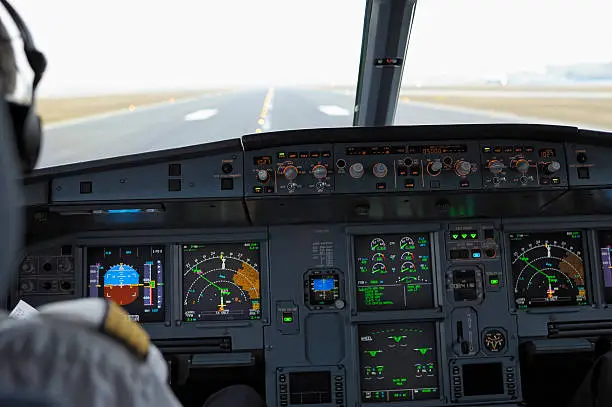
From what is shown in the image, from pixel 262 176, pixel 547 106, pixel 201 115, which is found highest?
pixel 201 115

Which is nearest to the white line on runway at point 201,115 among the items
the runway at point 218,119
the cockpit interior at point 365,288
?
the runway at point 218,119

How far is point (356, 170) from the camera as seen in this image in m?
3.38

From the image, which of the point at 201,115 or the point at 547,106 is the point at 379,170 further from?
the point at 201,115

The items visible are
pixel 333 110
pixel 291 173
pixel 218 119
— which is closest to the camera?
pixel 291 173

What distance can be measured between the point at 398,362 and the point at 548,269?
1.07 meters

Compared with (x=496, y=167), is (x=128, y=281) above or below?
below

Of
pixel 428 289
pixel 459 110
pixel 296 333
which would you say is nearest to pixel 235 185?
pixel 296 333

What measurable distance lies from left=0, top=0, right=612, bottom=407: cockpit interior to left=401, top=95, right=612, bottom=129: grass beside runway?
45 cm

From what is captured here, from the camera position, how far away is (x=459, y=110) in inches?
168

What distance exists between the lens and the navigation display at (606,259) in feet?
13.2

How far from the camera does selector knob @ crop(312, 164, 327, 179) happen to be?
3381 mm

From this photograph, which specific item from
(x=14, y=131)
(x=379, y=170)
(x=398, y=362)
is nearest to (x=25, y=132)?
(x=14, y=131)

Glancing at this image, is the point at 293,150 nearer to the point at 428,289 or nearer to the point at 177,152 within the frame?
the point at 177,152

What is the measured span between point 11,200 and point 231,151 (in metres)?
2.68
